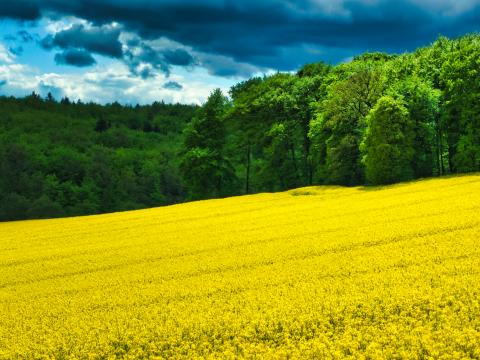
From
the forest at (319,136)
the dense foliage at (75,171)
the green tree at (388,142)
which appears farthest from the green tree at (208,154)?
the green tree at (388,142)

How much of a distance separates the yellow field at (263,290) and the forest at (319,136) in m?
21.0

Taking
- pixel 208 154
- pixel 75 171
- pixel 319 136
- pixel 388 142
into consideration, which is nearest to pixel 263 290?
pixel 388 142

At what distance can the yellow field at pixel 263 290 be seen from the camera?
14.0 meters

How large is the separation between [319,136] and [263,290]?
170 ft

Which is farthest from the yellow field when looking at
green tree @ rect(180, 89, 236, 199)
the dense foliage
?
the dense foliage

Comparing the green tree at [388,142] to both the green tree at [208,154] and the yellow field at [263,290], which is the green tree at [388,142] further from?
the green tree at [208,154]

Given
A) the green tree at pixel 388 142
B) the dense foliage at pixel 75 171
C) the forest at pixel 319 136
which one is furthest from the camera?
the dense foliage at pixel 75 171

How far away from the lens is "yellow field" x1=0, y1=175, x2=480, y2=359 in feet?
46.1

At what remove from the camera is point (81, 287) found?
22.3 meters

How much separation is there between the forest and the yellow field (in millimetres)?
21007

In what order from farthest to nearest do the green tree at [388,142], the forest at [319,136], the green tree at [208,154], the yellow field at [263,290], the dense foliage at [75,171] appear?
the dense foliage at [75,171] → the green tree at [208,154] → the forest at [319,136] → the green tree at [388,142] → the yellow field at [263,290]

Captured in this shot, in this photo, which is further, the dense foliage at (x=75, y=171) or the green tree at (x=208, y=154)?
the dense foliage at (x=75, y=171)

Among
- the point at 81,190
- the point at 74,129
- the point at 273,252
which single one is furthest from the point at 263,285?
the point at 74,129

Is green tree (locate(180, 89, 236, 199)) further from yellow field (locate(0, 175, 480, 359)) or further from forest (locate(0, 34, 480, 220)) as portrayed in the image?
yellow field (locate(0, 175, 480, 359))
